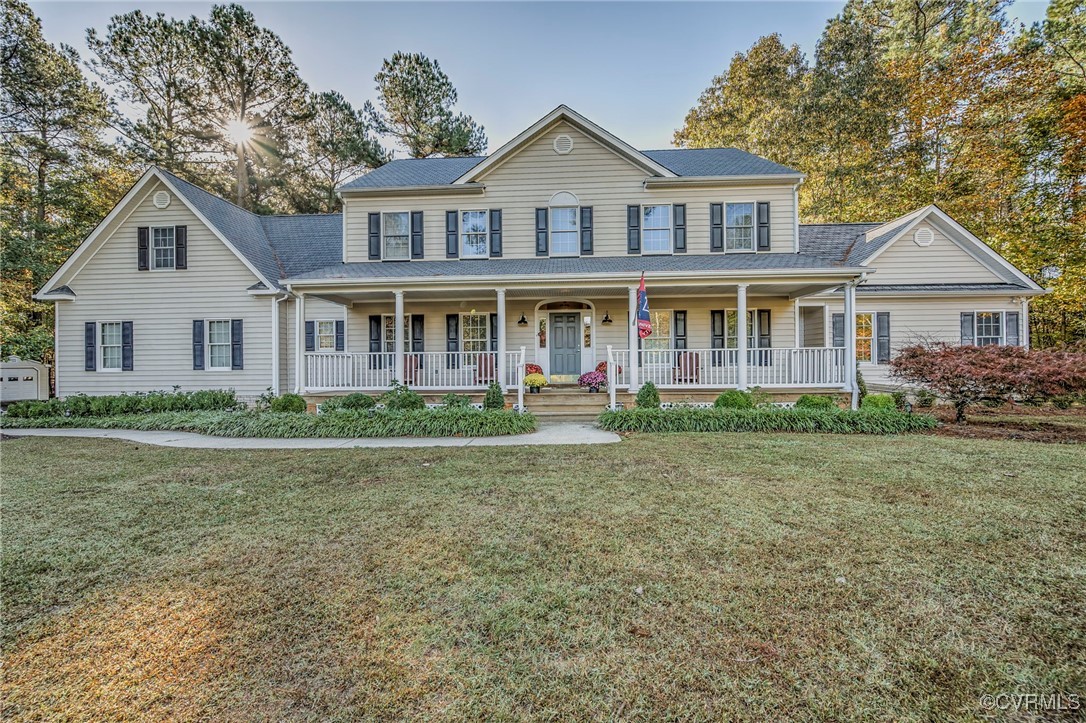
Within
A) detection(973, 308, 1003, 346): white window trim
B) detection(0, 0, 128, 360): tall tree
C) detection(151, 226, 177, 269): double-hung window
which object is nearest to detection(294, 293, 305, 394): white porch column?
detection(151, 226, 177, 269): double-hung window

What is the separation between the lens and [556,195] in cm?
1286

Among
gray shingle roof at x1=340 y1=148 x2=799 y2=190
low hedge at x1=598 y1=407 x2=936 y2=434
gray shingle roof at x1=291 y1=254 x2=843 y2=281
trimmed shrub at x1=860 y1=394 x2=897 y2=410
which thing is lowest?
low hedge at x1=598 y1=407 x2=936 y2=434

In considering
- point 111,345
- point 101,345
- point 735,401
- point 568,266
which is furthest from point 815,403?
point 101,345

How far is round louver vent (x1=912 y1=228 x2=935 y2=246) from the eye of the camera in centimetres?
1377

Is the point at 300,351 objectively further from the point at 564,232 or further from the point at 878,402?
the point at 878,402

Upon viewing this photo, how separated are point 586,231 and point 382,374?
698 centimetres

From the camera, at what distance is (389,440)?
28.5 feet

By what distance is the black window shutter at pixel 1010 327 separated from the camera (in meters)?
13.5

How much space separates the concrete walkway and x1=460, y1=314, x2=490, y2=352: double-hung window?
15.5ft

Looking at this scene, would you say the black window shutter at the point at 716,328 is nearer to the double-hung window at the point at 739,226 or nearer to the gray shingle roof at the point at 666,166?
the double-hung window at the point at 739,226

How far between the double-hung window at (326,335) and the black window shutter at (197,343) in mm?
3362

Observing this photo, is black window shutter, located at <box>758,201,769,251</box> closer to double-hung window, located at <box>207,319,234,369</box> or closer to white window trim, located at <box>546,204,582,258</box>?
white window trim, located at <box>546,204,582,258</box>

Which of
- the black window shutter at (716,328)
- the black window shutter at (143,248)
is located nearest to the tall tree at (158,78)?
the black window shutter at (143,248)

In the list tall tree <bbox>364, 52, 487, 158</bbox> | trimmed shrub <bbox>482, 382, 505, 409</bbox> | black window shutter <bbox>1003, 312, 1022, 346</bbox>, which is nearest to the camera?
trimmed shrub <bbox>482, 382, 505, 409</bbox>
